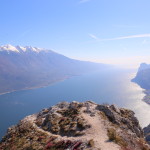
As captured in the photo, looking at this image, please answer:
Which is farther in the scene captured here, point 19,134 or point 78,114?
point 78,114

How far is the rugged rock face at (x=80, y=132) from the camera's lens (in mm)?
29828

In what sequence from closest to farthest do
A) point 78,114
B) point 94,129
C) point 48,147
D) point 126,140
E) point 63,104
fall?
1. point 48,147
2. point 126,140
3. point 94,129
4. point 78,114
5. point 63,104

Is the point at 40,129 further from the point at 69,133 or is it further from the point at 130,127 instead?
the point at 130,127

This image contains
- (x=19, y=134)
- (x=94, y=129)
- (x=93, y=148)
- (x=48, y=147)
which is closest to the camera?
(x=93, y=148)

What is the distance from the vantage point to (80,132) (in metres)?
35.5

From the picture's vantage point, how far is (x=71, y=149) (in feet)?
90.3

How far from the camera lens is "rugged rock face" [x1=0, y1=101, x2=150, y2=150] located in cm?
2983

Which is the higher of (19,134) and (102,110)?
(102,110)

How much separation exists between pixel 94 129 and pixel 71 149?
9.16m

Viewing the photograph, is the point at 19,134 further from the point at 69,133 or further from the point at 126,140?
the point at 126,140

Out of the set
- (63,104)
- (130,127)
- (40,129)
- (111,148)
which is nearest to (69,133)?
(40,129)

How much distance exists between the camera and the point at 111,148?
90.0ft

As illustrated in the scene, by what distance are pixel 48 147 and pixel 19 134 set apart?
13.1 metres

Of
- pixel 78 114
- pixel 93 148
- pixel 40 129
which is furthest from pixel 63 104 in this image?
pixel 93 148
